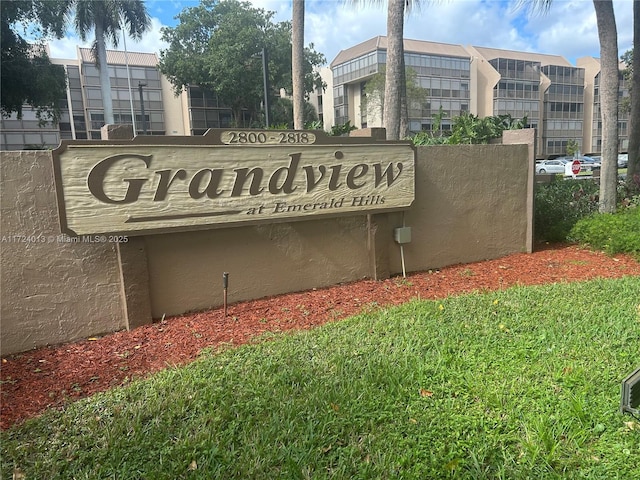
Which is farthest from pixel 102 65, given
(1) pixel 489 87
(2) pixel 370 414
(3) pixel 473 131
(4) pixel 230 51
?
(1) pixel 489 87

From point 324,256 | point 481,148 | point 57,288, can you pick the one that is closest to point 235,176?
point 324,256

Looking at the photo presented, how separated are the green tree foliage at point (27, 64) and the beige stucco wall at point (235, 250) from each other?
21.8m

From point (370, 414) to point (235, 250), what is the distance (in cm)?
289

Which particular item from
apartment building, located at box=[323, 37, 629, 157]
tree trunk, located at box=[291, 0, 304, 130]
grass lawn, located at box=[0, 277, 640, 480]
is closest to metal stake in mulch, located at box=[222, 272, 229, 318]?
grass lawn, located at box=[0, 277, 640, 480]

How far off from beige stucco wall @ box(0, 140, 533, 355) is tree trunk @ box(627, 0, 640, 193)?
447cm

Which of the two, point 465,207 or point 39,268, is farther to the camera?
point 465,207

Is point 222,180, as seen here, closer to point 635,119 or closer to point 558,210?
point 558,210

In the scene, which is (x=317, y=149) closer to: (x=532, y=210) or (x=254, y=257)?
(x=254, y=257)

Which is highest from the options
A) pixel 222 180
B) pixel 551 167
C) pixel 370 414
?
pixel 222 180

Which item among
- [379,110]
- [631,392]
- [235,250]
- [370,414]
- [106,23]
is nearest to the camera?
[631,392]

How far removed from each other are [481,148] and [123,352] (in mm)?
5710

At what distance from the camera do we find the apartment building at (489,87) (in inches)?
2131

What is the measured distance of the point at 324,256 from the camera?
19.6 feet

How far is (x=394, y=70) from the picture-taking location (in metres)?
9.29
